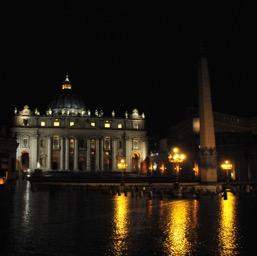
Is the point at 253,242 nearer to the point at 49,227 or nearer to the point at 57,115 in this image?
the point at 49,227

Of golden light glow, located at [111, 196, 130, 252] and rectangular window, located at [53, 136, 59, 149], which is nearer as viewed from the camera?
golden light glow, located at [111, 196, 130, 252]

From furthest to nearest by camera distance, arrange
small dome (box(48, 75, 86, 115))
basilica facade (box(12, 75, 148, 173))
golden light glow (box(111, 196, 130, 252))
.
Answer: small dome (box(48, 75, 86, 115)) → basilica facade (box(12, 75, 148, 173)) → golden light glow (box(111, 196, 130, 252))

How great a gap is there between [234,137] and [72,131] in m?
48.5

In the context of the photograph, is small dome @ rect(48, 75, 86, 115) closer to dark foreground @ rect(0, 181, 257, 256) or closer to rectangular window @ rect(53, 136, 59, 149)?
rectangular window @ rect(53, 136, 59, 149)

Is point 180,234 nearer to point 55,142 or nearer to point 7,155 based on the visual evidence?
point 7,155

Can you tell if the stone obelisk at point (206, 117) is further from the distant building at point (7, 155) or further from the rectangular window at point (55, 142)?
the rectangular window at point (55, 142)

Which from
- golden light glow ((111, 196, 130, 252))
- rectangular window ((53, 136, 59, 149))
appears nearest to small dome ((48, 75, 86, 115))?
rectangular window ((53, 136, 59, 149))

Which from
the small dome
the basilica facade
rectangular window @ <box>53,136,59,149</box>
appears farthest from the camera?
the small dome

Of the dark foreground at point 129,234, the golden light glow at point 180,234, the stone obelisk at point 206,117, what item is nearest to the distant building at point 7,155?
the stone obelisk at point 206,117

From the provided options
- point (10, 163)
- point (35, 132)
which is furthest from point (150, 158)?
point (10, 163)

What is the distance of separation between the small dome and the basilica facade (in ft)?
21.0

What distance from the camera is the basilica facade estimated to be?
92.2m

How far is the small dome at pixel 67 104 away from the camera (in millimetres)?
105750

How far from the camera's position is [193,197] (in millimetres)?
25531
